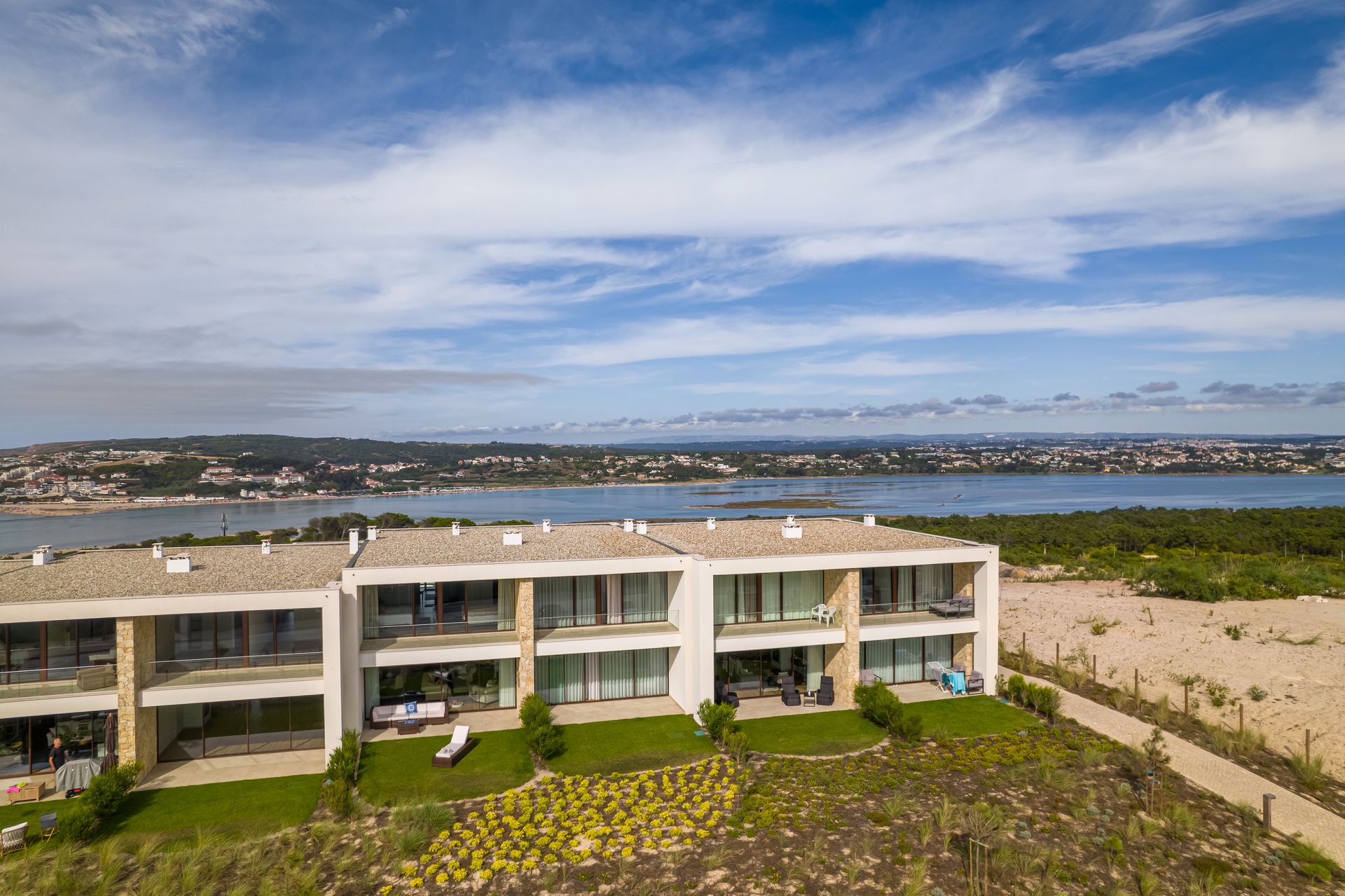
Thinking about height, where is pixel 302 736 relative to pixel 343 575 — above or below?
below

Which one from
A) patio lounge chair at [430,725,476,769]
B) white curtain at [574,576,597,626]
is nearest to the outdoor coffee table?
patio lounge chair at [430,725,476,769]

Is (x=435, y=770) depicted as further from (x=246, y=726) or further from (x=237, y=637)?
(x=237, y=637)

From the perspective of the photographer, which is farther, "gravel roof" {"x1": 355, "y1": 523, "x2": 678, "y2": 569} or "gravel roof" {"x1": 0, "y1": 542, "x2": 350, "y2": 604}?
"gravel roof" {"x1": 355, "y1": 523, "x2": 678, "y2": 569}

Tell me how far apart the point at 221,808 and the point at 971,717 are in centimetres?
1557

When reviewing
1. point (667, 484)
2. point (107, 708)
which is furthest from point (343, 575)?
point (667, 484)

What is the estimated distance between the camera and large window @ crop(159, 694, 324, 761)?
14.8 meters

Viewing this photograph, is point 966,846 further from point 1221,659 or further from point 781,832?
point 1221,659

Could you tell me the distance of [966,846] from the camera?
1137 centimetres

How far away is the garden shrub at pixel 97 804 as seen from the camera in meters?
11.3

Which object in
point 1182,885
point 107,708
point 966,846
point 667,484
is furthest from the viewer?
point 667,484

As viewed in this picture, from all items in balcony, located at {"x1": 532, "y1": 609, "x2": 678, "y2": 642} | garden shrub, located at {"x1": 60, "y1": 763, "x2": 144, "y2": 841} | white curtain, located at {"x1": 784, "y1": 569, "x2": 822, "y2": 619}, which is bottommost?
garden shrub, located at {"x1": 60, "y1": 763, "x2": 144, "y2": 841}

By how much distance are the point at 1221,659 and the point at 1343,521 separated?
45.1 m

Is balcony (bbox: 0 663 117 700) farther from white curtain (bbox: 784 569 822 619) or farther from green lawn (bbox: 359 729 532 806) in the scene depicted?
white curtain (bbox: 784 569 822 619)

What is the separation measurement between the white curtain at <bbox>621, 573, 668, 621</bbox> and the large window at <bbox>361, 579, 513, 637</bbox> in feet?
9.26
